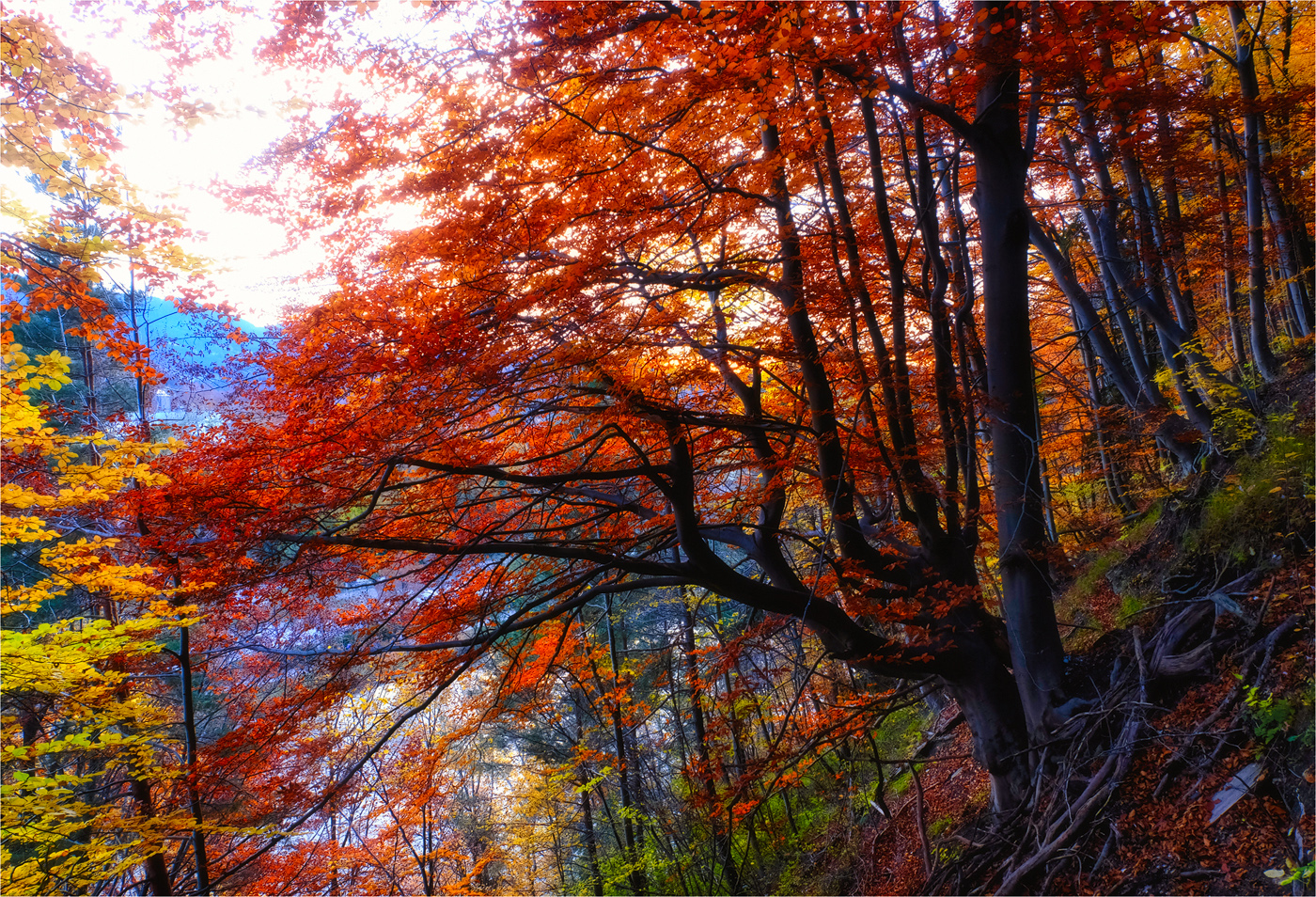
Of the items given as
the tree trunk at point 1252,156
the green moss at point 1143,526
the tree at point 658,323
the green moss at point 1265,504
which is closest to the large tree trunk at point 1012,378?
the tree at point 658,323

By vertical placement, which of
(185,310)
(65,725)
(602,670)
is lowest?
(602,670)

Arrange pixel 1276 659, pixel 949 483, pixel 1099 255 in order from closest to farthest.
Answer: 1. pixel 1276 659
2. pixel 949 483
3. pixel 1099 255

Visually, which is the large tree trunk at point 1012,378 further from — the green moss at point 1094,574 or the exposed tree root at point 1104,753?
the green moss at point 1094,574

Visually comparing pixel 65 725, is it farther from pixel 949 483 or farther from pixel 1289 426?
pixel 1289 426

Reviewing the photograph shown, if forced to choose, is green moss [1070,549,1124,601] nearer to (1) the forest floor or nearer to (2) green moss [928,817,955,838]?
(1) the forest floor

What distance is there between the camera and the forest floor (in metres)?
3.43

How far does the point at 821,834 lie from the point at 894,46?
9.94 meters

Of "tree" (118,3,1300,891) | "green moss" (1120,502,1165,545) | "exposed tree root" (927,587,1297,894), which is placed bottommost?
"exposed tree root" (927,587,1297,894)

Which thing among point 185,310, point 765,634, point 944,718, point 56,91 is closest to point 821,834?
point 944,718

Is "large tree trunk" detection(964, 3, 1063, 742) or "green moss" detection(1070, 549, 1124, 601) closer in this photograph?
"large tree trunk" detection(964, 3, 1063, 742)

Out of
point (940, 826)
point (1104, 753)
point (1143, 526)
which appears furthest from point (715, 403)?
point (1143, 526)

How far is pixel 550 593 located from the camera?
183 inches

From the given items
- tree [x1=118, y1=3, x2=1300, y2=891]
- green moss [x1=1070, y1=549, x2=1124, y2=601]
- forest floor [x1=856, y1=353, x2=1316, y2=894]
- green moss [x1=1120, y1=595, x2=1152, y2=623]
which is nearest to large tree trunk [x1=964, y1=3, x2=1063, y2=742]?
tree [x1=118, y1=3, x2=1300, y2=891]

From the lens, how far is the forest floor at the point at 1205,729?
3.43m
